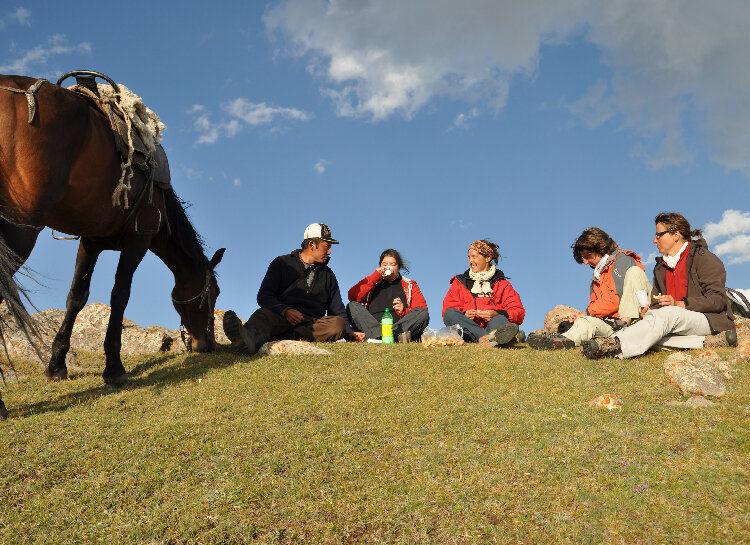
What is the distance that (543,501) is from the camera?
3850mm

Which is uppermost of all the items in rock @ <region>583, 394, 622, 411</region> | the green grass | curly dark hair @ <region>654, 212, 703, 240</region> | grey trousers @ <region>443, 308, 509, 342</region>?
curly dark hair @ <region>654, 212, 703, 240</region>

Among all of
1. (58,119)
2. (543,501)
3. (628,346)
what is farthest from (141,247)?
(628,346)

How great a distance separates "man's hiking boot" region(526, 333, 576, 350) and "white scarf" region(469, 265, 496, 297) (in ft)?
5.71

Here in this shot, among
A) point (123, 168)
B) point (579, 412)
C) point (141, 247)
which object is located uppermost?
point (123, 168)

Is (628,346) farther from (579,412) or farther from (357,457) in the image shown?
(357,457)

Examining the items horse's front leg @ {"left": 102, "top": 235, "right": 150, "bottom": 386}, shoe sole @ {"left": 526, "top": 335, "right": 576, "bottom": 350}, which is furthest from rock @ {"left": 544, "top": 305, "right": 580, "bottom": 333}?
horse's front leg @ {"left": 102, "top": 235, "right": 150, "bottom": 386}

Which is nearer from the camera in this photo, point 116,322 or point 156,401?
point 156,401

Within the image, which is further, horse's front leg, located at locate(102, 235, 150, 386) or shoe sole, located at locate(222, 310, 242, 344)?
shoe sole, located at locate(222, 310, 242, 344)

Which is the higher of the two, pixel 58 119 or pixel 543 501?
pixel 58 119

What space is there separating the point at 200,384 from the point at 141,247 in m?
2.16

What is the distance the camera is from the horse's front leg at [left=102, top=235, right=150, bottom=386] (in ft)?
22.9

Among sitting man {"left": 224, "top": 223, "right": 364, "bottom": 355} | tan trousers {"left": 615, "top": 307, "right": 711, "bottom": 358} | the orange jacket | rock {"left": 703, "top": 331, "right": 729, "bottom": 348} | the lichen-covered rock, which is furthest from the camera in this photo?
sitting man {"left": 224, "top": 223, "right": 364, "bottom": 355}

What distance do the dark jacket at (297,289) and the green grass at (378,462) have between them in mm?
3621

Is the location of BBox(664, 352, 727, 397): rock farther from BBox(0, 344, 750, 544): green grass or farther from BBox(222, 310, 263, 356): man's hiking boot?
BBox(222, 310, 263, 356): man's hiking boot
